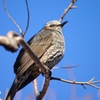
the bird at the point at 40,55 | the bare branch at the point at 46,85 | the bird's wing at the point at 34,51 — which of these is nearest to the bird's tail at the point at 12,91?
the bird at the point at 40,55

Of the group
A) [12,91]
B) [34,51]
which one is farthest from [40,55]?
[12,91]

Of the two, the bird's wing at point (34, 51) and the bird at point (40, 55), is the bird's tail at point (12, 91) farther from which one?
the bird's wing at point (34, 51)

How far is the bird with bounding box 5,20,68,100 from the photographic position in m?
3.84

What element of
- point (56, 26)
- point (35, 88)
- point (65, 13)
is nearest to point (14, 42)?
point (35, 88)

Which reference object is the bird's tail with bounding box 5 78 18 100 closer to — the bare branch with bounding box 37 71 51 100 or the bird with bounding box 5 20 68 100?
the bird with bounding box 5 20 68 100

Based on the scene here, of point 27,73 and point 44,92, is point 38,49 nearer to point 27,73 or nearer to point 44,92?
point 27,73

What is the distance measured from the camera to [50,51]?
14.0 ft

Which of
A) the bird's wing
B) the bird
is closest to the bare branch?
the bird

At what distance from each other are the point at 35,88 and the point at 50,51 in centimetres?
91

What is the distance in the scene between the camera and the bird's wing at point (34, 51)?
3895 mm

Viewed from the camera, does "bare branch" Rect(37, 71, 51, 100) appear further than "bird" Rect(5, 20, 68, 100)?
No

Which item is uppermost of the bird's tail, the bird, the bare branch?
the bird

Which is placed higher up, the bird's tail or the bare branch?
the bird's tail

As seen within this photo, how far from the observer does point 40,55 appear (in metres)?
4.18
